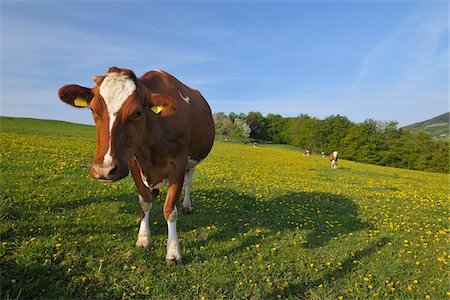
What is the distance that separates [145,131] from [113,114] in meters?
0.90

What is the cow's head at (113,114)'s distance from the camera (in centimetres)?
309

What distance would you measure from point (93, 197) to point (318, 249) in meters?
5.56

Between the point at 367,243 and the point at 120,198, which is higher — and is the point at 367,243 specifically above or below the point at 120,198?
below

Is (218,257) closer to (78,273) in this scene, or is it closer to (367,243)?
(78,273)

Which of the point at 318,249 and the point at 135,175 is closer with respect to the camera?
the point at 135,175

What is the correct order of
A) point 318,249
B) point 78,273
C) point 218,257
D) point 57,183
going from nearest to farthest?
point 78,273, point 218,257, point 318,249, point 57,183

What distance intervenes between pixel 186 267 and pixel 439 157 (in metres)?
75.5

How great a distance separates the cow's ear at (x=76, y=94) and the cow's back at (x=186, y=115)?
1.12m

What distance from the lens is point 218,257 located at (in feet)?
14.9

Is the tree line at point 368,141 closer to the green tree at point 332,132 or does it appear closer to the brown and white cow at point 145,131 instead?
the green tree at point 332,132

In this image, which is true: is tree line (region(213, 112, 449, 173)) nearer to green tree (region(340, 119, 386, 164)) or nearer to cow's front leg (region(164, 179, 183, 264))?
green tree (region(340, 119, 386, 164))

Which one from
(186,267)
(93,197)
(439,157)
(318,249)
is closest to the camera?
(186,267)

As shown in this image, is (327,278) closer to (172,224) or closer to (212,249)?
(212,249)

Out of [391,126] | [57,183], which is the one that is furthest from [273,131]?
[57,183]
